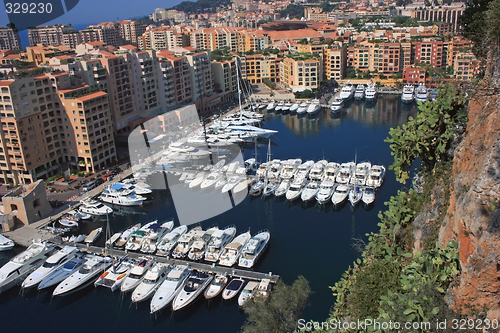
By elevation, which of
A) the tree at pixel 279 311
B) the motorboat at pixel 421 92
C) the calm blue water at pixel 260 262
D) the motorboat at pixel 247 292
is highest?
the tree at pixel 279 311

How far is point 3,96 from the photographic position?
79.1 ft

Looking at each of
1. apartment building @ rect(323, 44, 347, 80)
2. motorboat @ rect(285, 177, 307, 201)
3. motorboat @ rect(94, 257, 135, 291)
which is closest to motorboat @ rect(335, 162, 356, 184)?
motorboat @ rect(285, 177, 307, 201)

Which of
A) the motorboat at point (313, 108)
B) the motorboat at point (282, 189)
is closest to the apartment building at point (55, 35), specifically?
the motorboat at point (313, 108)

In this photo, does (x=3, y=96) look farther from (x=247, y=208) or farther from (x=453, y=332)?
(x=453, y=332)

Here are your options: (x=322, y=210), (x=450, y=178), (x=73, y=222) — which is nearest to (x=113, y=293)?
(x=73, y=222)

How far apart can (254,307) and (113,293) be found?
7.46 m

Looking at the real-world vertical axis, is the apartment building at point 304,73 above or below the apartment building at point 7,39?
below

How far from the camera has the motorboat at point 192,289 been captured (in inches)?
592

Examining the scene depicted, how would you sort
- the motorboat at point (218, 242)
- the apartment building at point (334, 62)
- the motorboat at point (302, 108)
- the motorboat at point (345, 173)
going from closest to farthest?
the motorboat at point (218, 242)
the motorboat at point (345, 173)
the motorboat at point (302, 108)
the apartment building at point (334, 62)

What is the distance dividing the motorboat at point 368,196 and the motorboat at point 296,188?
321cm

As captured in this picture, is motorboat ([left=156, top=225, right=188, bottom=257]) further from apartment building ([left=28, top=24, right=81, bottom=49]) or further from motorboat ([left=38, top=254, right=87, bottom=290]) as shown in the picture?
apartment building ([left=28, top=24, right=81, bottom=49])

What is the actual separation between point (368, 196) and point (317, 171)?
3.69 m

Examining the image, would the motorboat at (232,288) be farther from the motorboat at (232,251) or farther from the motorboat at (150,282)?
the motorboat at (150,282)

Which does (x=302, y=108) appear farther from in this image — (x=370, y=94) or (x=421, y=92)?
(x=421, y=92)
